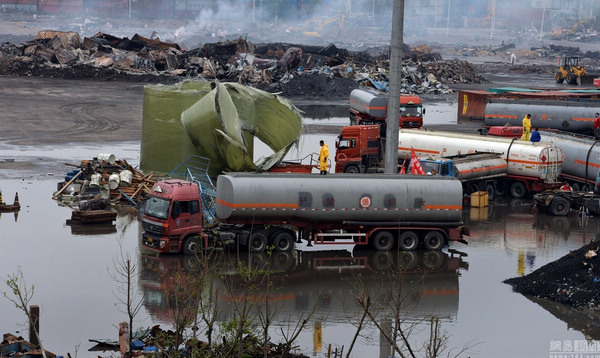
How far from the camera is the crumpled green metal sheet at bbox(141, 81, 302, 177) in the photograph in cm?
3759

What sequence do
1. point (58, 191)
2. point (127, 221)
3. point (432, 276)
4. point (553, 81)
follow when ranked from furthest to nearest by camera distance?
point (553, 81)
point (58, 191)
point (127, 221)
point (432, 276)

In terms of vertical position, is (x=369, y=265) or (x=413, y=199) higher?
(x=413, y=199)

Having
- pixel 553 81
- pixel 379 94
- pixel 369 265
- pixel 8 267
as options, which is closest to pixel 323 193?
pixel 369 265

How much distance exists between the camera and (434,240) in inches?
1209

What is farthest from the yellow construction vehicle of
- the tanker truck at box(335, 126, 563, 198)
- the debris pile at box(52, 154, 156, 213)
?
the debris pile at box(52, 154, 156, 213)

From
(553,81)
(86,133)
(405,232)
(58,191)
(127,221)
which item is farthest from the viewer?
(553,81)

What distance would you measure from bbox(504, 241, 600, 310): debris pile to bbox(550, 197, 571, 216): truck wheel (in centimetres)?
1044

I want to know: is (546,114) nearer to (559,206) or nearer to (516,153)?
(516,153)

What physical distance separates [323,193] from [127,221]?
9.07 m

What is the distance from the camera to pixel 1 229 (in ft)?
105

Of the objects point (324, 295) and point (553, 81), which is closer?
point (324, 295)

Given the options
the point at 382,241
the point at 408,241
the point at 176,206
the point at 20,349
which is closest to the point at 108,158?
the point at 176,206

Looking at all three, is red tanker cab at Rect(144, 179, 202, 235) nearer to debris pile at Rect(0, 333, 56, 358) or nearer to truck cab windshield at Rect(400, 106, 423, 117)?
debris pile at Rect(0, 333, 56, 358)

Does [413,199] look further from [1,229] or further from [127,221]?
[1,229]
